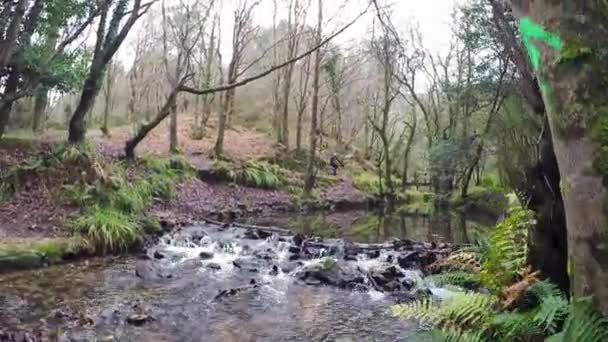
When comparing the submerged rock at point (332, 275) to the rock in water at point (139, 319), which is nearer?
the rock in water at point (139, 319)

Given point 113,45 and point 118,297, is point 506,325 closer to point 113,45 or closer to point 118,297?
point 118,297

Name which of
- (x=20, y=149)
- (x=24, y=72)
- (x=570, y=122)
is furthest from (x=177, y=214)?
(x=570, y=122)

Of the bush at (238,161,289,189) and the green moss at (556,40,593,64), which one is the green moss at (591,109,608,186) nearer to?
the green moss at (556,40,593,64)

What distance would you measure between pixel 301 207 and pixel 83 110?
28.2 ft

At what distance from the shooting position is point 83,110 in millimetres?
13547

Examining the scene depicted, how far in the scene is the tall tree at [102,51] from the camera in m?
13.1

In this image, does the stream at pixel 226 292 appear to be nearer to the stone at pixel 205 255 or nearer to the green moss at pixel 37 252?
the stone at pixel 205 255

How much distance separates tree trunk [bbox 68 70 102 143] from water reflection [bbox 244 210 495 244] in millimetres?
5019

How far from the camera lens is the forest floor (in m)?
9.73

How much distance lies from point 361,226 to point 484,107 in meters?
9.21

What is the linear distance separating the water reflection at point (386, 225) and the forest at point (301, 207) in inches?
5.8

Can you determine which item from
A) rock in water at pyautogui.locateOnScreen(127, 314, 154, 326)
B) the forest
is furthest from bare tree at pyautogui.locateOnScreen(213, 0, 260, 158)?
rock in water at pyautogui.locateOnScreen(127, 314, 154, 326)

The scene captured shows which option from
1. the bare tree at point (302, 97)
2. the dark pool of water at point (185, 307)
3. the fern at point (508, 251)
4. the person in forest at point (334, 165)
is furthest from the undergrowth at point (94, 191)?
the person in forest at point (334, 165)

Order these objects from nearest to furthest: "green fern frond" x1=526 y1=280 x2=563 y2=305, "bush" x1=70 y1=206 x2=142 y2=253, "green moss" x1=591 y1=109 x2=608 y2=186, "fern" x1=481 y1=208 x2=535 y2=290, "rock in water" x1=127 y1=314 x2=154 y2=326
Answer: "green moss" x1=591 y1=109 x2=608 y2=186
"green fern frond" x1=526 y1=280 x2=563 y2=305
"fern" x1=481 y1=208 x2=535 y2=290
"rock in water" x1=127 y1=314 x2=154 y2=326
"bush" x1=70 y1=206 x2=142 y2=253
